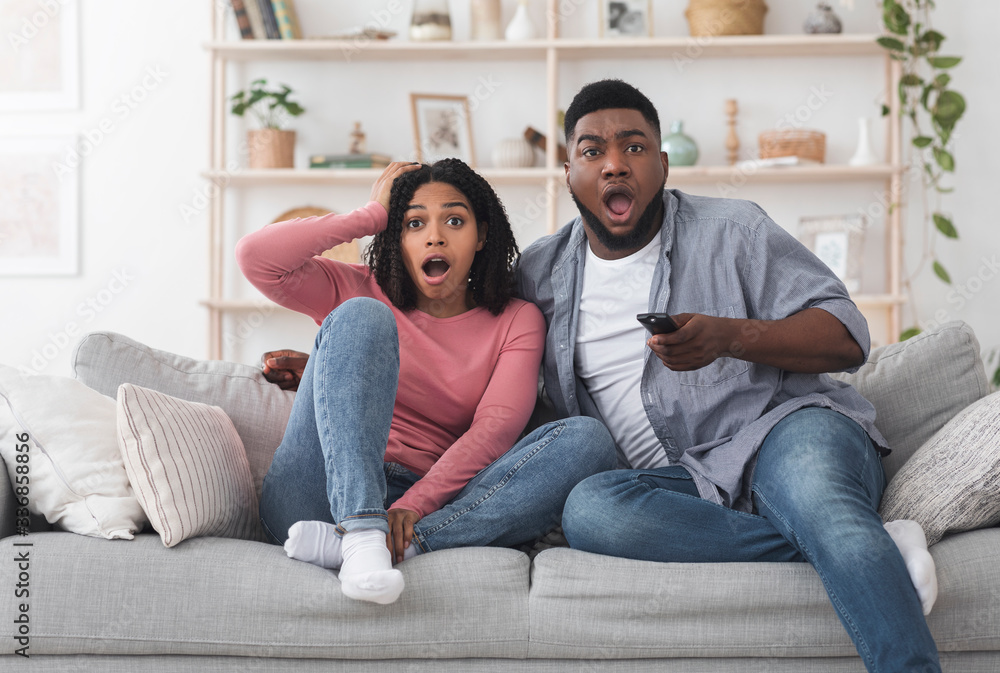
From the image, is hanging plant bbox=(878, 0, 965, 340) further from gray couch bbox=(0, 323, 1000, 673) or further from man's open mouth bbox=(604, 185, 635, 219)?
gray couch bbox=(0, 323, 1000, 673)

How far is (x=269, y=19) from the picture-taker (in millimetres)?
3270

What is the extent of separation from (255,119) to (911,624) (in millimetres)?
3028

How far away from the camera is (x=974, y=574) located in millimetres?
1283

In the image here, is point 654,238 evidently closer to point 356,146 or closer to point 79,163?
point 356,146

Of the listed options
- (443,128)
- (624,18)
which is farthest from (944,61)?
(443,128)

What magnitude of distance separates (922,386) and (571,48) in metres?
2.00

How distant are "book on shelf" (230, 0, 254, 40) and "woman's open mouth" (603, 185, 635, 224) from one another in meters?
2.17

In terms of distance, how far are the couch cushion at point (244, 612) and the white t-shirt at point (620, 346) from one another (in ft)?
1.51

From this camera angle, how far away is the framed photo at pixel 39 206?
3.39m

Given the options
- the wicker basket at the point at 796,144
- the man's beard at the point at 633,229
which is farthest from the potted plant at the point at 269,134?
the man's beard at the point at 633,229

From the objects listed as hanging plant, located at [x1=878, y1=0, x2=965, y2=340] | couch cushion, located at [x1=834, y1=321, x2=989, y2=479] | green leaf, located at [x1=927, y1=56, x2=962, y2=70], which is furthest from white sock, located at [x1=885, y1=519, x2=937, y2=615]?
green leaf, located at [x1=927, y1=56, x2=962, y2=70]

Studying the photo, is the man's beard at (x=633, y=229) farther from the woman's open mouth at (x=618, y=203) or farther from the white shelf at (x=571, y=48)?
the white shelf at (x=571, y=48)

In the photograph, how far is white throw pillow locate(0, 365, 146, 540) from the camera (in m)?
1.36

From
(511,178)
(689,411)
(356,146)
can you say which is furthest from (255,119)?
(689,411)
